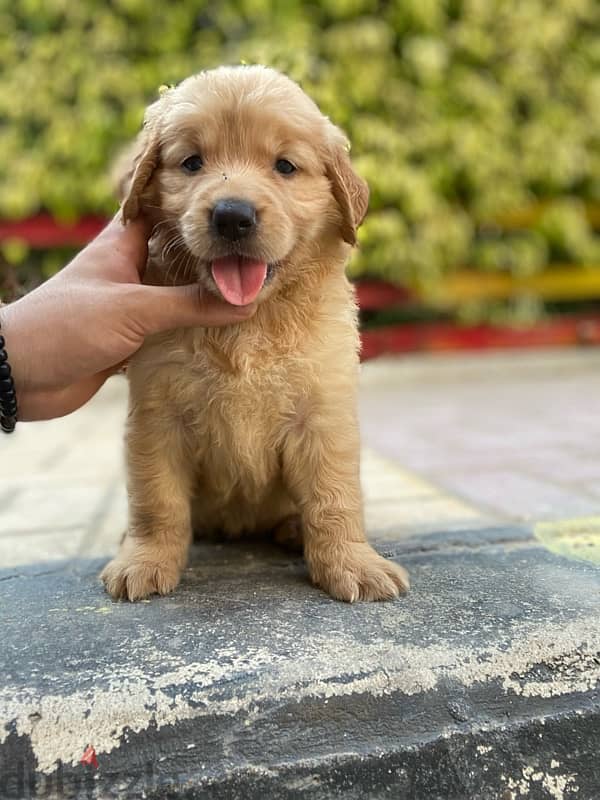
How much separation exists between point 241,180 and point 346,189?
0.32 m

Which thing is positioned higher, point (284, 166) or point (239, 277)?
point (284, 166)

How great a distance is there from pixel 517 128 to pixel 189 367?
790 cm

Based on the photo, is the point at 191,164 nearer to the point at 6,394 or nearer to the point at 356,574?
the point at 6,394

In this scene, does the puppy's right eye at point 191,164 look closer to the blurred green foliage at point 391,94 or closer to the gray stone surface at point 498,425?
the gray stone surface at point 498,425

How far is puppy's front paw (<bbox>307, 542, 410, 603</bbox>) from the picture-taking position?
1.88m

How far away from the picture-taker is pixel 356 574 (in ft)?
6.21

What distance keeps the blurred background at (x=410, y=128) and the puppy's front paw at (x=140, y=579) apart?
15.2 ft

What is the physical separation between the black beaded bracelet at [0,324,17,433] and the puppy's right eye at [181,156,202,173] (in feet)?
1.95

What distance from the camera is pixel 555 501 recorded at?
2.90m

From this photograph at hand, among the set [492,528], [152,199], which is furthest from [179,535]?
[492,528]

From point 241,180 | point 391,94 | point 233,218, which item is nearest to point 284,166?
point 241,180

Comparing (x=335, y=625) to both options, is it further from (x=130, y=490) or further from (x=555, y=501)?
(x=555, y=501)

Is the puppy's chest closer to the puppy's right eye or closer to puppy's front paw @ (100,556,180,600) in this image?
puppy's front paw @ (100,556,180,600)

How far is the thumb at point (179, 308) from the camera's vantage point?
1783mm
